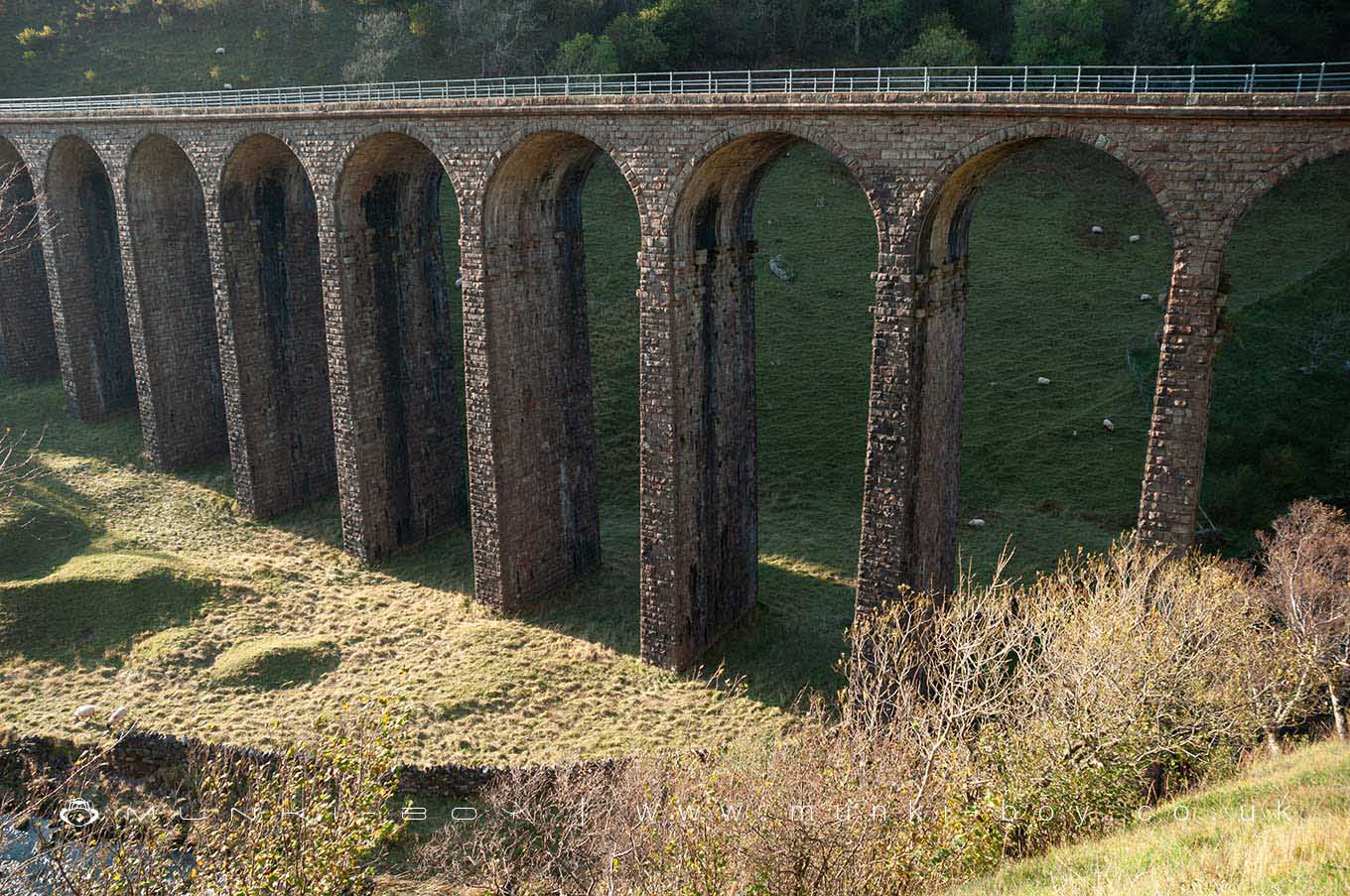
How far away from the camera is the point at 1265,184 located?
17922 mm

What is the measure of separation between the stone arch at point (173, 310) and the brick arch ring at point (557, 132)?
16995 millimetres

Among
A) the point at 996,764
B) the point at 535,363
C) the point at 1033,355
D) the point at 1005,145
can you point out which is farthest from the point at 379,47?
the point at 996,764

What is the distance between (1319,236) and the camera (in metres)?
47.4

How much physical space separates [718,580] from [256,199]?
20.9 m

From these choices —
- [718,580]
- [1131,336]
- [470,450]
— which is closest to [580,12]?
[1131,336]

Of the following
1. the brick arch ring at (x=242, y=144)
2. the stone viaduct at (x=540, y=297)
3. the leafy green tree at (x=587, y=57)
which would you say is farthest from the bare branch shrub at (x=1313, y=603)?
the leafy green tree at (x=587, y=57)

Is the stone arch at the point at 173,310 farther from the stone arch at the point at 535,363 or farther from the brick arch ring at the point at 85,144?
the stone arch at the point at 535,363

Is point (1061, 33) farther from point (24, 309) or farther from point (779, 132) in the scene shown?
point (24, 309)

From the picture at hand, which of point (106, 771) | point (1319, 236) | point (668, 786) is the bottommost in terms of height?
point (106, 771)

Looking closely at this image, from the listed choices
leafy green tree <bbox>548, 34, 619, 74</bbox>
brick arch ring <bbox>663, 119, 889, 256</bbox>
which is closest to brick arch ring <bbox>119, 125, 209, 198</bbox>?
brick arch ring <bbox>663, 119, 889, 256</bbox>

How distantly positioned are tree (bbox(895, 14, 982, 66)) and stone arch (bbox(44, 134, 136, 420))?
36840 mm

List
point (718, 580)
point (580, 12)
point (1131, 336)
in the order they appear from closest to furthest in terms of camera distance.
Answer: point (718, 580), point (1131, 336), point (580, 12)

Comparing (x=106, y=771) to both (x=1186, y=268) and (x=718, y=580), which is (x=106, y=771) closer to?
(x=718, y=580)

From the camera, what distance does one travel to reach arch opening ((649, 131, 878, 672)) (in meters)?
25.8
